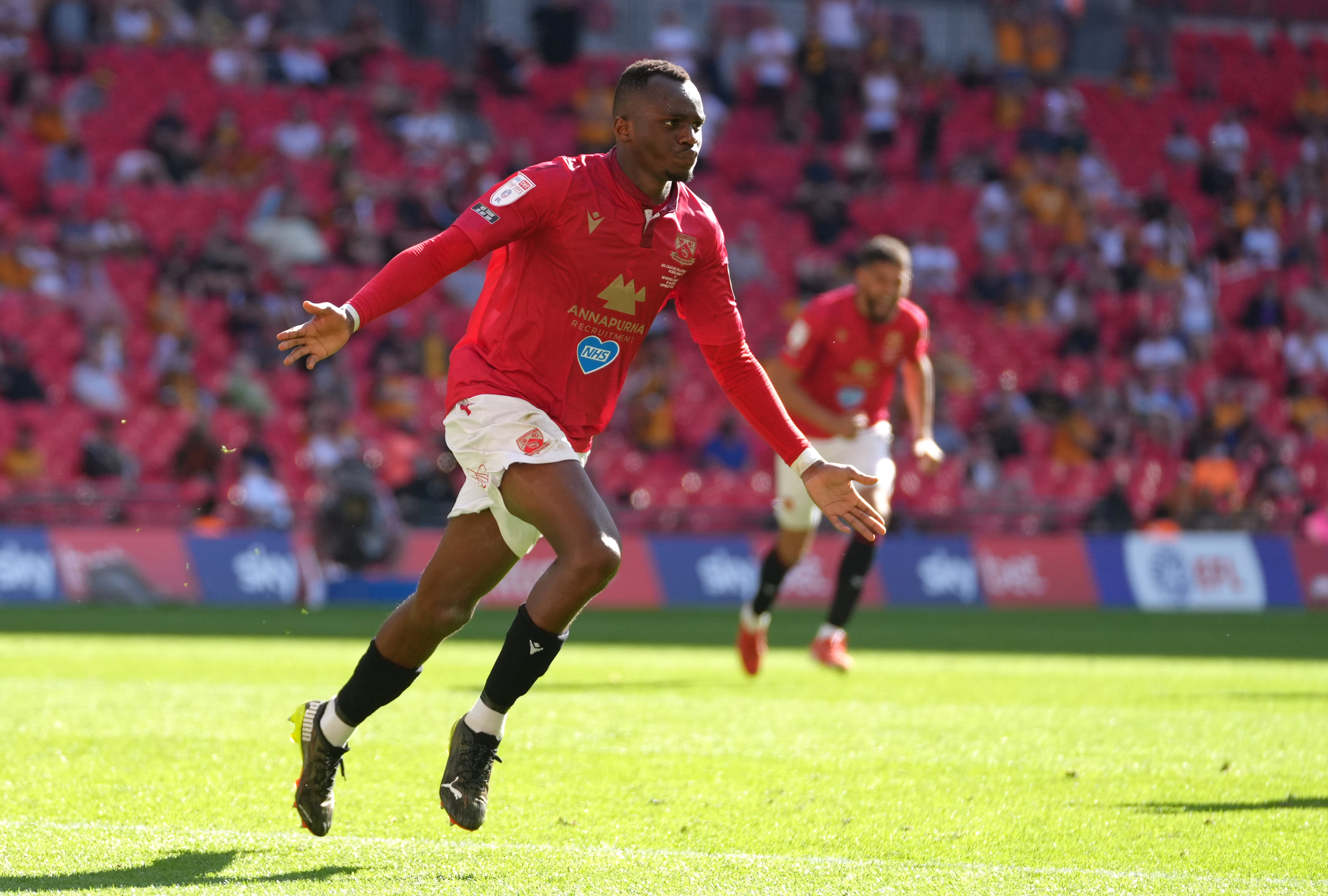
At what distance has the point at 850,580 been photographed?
1082cm

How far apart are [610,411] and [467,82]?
2077 centimetres

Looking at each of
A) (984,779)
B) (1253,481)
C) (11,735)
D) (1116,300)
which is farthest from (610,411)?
(1116,300)

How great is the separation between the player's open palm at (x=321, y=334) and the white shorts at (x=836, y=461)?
6219 millimetres

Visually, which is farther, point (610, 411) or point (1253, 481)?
point (1253, 481)

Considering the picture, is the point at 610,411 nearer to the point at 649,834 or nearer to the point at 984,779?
the point at 649,834

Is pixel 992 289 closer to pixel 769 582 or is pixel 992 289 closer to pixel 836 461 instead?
pixel 836 461

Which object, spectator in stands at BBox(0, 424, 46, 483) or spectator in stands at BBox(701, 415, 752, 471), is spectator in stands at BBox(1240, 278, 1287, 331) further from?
spectator in stands at BBox(0, 424, 46, 483)

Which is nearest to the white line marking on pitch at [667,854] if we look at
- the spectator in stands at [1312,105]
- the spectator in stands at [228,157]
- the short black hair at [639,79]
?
the short black hair at [639,79]

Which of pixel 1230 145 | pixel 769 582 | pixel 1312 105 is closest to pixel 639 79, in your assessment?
pixel 769 582

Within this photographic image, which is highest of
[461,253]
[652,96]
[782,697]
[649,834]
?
[652,96]

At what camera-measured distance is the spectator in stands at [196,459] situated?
61.0ft

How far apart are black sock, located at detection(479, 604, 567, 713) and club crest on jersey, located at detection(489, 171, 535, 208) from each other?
49.2 inches

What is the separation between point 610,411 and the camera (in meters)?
5.70

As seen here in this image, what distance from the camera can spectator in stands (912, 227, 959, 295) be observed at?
25047mm
